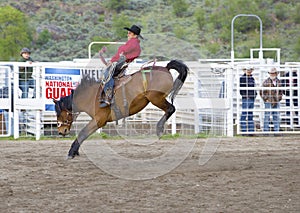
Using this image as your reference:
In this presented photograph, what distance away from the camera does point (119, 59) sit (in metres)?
11.9

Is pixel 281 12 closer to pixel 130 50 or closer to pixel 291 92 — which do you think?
pixel 291 92

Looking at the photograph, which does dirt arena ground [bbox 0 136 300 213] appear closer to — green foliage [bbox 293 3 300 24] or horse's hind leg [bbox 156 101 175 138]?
horse's hind leg [bbox 156 101 175 138]

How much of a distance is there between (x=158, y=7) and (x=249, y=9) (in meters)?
8.04

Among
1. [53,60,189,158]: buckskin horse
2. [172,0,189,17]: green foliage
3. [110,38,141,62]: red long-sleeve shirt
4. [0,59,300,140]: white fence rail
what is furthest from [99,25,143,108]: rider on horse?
[172,0,189,17]: green foliage

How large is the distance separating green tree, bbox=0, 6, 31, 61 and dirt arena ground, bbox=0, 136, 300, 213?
27993mm

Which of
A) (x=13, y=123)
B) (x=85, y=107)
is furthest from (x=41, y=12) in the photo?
(x=85, y=107)

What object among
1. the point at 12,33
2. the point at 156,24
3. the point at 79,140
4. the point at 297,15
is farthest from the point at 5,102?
the point at 297,15

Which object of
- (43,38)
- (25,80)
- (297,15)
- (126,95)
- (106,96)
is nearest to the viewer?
(106,96)

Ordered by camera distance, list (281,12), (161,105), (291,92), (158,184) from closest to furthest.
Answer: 1. (158,184)
2. (161,105)
3. (291,92)
4. (281,12)

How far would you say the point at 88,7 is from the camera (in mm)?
56000

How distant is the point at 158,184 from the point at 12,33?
1355 inches

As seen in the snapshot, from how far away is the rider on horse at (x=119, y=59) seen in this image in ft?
38.9

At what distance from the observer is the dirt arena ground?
300 inches

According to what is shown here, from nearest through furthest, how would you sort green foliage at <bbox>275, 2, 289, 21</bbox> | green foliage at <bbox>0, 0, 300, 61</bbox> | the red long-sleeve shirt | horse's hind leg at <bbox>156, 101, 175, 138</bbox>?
the red long-sleeve shirt < horse's hind leg at <bbox>156, 101, 175, 138</bbox> < green foliage at <bbox>0, 0, 300, 61</bbox> < green foliage at <bbox>275, 2, 289, 21</bbox>
